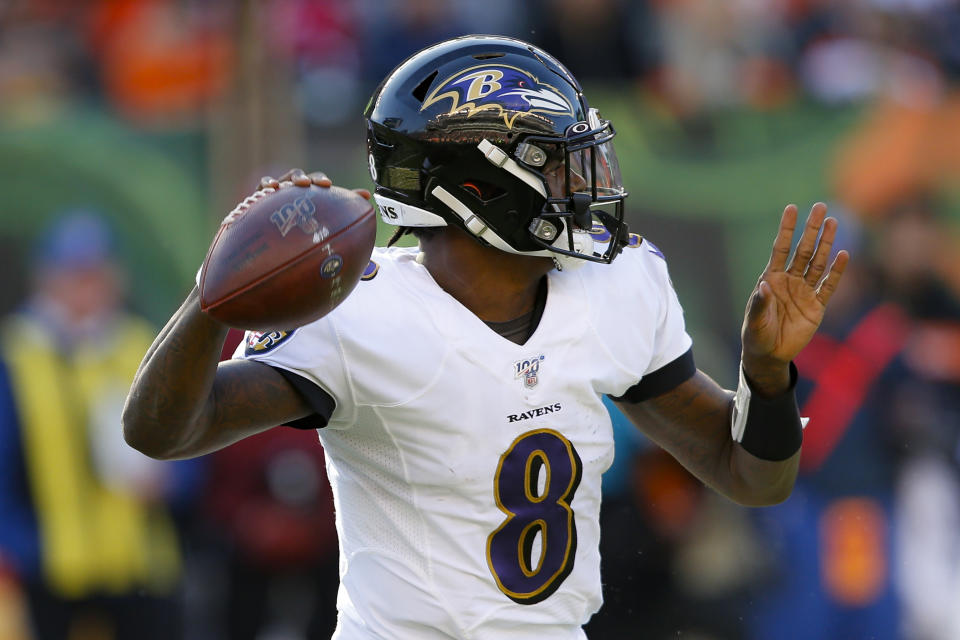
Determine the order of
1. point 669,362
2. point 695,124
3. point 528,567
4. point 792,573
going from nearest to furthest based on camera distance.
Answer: point 528,567 < point 669,362 < point 792,573 < point 695,124

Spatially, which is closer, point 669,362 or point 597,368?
point 597,368

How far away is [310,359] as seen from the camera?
2402 mm

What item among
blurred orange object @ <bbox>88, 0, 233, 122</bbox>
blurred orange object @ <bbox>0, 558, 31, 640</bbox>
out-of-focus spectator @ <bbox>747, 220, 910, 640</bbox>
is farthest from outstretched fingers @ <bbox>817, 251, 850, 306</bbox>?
blurred orange object @ <bbox>0, 558, 31, 640</bbox>

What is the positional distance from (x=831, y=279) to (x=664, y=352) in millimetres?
374

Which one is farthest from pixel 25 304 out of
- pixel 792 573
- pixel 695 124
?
pixel 792 573

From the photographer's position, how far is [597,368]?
8.68 ft

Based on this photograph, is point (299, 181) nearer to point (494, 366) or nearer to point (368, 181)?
point (494, 366)

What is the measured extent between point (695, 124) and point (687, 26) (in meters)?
0.54

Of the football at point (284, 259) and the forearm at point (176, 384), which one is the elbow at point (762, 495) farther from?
the forearm at point (176, 384)

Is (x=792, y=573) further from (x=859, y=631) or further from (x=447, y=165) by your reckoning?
(x=447, y=165)

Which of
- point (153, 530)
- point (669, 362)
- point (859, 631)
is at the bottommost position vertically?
point (859, 631)

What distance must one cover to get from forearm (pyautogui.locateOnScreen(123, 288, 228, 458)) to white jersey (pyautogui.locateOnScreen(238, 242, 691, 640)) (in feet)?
0.71

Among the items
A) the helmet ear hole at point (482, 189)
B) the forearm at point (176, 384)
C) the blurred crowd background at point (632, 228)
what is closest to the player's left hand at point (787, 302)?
the helmet ear hole at point (482, 189)

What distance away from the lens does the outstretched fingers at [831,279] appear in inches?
104
